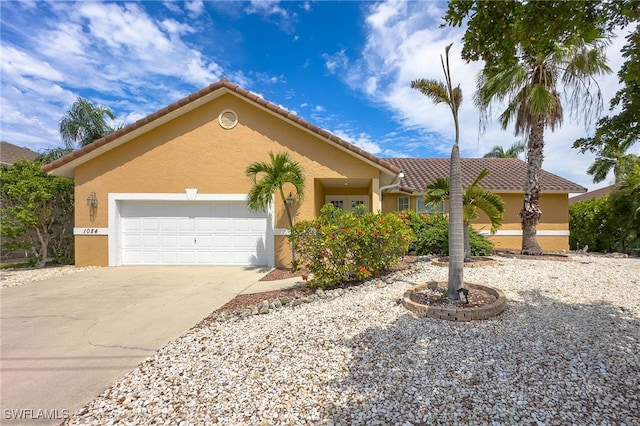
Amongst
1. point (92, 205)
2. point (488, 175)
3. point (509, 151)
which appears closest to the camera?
point (92, 205)

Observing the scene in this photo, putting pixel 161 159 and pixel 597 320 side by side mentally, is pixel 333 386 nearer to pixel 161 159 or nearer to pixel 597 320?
pixel 597 320

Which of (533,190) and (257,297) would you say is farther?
(533,190)

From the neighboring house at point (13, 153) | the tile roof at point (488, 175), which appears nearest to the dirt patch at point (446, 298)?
the tile roof at point (488, 175)

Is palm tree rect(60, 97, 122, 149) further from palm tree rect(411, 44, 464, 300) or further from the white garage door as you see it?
palm tree rect(411, 44, 464, 300)

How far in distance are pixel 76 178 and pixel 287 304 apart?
379 inches

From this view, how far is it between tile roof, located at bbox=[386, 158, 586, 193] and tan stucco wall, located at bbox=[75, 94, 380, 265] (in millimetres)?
5655

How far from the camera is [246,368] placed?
316 centimetres

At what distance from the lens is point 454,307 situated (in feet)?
14.5

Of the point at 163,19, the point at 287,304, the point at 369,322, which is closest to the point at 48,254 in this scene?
the point at 163,19

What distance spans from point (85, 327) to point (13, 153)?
1939cm

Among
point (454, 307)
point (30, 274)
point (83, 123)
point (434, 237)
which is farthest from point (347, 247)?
point (83, 123)

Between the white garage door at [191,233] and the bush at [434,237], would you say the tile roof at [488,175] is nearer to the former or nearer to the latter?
the bush at [434,237]

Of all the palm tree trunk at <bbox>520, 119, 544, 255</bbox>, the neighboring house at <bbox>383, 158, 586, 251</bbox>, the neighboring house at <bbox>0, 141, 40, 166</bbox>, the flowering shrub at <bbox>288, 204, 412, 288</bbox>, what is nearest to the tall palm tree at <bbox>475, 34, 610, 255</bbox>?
the palm tree trunk at <bbox>520, 119, 544, 255</bbox>

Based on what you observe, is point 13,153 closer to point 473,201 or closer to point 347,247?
point 347,247
